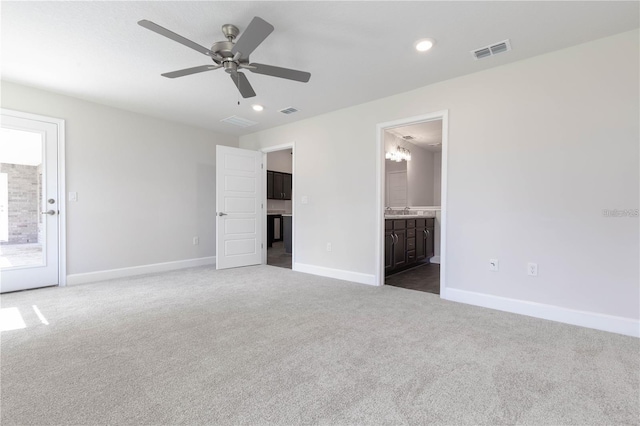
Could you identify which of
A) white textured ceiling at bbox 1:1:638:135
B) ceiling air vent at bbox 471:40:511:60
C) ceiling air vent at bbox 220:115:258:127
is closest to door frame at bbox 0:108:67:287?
white textured ceiling at bbox 1:1:638:135

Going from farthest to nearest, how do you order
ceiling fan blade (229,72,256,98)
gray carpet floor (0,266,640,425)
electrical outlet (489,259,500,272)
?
1. electrical outlet (489,259,500,272)
2. ceiling fan blade (229,72,256,98)
3. gray carpet floor (0,266,640,425)

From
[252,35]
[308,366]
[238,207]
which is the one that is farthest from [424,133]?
[308,366]

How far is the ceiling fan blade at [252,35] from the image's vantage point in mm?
1821

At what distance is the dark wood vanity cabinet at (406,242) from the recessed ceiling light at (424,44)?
2136 mm

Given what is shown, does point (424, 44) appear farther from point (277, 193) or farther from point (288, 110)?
point (277, 193)

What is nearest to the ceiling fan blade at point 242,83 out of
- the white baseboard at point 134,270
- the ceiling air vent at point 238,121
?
the ceiling air vent at point 238,121

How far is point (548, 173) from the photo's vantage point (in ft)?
8.68

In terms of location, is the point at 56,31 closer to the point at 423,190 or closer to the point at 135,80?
the point at 135,80

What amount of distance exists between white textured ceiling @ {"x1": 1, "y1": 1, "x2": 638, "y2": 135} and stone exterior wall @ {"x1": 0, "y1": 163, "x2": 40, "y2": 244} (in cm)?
101

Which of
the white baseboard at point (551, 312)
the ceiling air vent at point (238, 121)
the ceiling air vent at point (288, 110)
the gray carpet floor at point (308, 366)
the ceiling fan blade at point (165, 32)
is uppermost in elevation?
the ceiling air vent at point (238, 121)

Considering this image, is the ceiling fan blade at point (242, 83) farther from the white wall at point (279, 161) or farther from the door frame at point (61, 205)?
the white wall at point (279, 161)

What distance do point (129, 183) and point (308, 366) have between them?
3.94 metres

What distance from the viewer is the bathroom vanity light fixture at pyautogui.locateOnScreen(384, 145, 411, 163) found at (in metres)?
5.87

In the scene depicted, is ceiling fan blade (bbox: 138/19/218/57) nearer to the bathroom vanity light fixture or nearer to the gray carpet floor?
the gray carpet floor
